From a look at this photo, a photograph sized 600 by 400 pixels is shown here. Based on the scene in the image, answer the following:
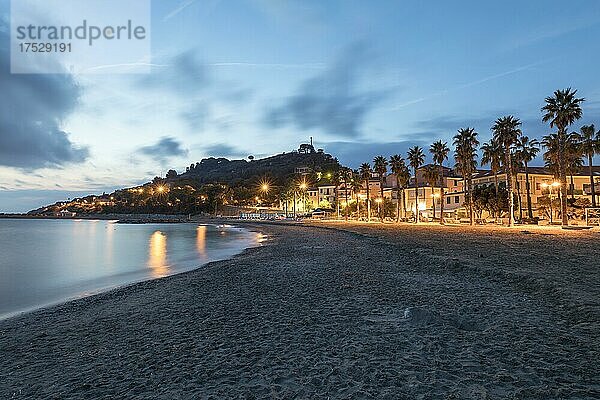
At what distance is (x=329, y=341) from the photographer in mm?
6660

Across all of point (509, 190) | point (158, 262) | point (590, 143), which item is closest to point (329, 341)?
point (158, 262)

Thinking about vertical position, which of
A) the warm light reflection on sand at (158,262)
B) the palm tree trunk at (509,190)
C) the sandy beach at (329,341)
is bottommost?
the warm light reflection on sand at (158,262)

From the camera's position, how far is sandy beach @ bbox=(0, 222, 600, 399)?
495 cm

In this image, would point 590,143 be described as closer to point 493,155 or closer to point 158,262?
point 493,155

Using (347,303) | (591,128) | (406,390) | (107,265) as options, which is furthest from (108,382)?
(591,128)

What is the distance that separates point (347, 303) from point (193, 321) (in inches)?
144

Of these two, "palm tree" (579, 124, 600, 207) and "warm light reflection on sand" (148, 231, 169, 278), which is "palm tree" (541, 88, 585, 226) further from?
"warm light reflection on sand" (148, 231, 169, 278)

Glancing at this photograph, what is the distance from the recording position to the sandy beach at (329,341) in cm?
495

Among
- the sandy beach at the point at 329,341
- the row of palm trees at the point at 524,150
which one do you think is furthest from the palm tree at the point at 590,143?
the sandy beach at the point at 329,341

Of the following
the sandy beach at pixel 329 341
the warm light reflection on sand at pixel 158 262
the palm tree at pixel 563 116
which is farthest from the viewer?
the palm tree at pixel 563 116

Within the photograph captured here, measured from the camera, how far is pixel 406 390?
184 inches

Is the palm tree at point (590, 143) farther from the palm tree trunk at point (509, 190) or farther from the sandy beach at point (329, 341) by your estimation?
the sandy beach at point (329, 341)

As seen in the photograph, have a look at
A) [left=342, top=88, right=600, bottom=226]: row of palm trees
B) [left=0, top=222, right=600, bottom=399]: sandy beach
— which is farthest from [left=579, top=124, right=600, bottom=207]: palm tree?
[left=0, top=222, right=600, bottom=399]: sandy beach

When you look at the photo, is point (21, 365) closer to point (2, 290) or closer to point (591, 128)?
A: point (2, 290)
